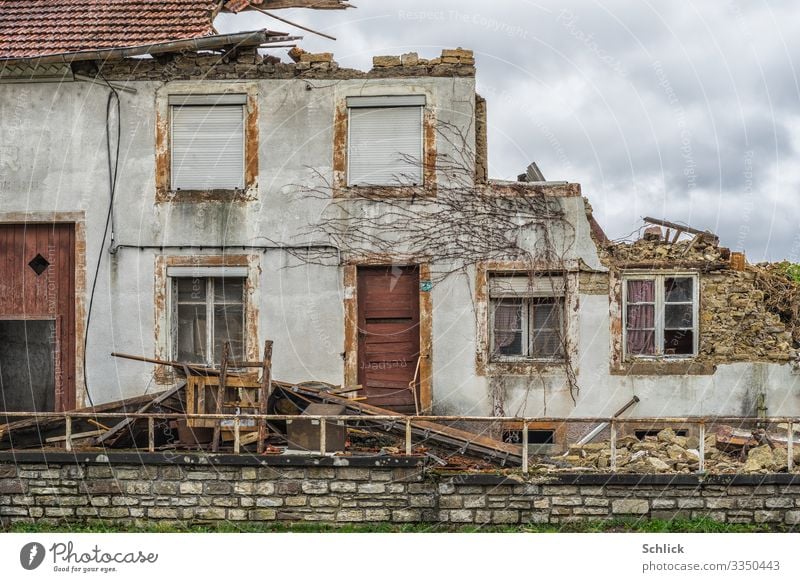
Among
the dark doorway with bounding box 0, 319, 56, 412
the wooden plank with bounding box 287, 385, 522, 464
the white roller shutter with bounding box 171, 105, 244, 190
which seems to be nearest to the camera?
the wooden plank with bounding box 287, 385, 522, 464

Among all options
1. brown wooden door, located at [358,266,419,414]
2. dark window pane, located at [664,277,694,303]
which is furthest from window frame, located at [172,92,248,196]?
dark window pane, located at [664,277,694,303]

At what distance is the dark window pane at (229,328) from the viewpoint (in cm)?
1539

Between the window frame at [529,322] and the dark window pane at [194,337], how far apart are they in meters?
4.81

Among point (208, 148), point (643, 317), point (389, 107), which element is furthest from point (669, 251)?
point (208, 148)

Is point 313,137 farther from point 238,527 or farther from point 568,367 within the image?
point 238,527

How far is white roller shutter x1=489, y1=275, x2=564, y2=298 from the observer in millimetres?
15070

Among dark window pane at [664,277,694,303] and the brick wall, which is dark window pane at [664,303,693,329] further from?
the brick wall

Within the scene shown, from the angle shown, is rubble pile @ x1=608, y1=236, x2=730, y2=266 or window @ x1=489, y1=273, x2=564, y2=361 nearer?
rubble pile @ x1=608, y1=236, x2=730, y2=266

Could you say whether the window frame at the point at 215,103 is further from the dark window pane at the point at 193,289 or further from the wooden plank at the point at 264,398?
the wooden plank at the point at 264,398

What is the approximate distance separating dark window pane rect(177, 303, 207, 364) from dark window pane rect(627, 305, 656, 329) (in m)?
7.09

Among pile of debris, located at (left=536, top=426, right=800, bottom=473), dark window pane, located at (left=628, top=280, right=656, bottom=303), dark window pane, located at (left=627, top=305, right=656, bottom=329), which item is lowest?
pile of debris, located at (left=536, top=426, right=800, bottom=473)

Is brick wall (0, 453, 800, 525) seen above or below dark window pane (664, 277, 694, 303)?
below

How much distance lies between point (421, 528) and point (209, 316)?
5.80 meters

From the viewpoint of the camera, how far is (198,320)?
1545 centimetres
